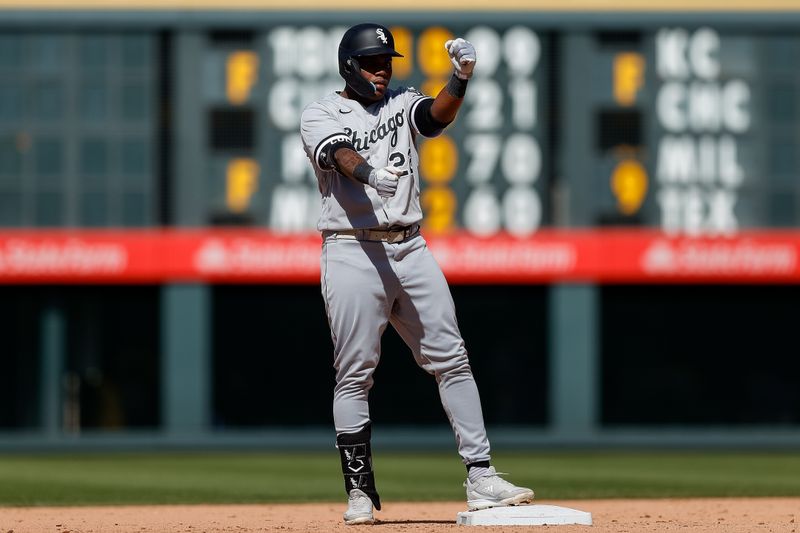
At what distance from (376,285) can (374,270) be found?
66mm

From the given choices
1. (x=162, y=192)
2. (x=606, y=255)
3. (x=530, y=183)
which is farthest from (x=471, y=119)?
(x=162, y=192)

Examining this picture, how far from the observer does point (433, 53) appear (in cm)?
2312

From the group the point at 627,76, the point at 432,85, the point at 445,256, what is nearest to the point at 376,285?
the point at 432,85

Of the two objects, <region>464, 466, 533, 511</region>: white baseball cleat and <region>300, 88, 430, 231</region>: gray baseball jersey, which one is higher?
<region>300, 88, 430, 231</region>: gray baseball jersey

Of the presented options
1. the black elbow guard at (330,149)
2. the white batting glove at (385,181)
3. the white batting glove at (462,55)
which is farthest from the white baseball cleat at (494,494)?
the white batting glove at (462,55)

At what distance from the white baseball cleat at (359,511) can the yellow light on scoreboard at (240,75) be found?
52.1ft

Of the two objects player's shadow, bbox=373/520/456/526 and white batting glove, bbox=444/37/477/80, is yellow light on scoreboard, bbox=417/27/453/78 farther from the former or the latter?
white batting glove, bbox=444/37/477/80

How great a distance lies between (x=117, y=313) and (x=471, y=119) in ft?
18.1

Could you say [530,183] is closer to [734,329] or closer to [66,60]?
[734,329]

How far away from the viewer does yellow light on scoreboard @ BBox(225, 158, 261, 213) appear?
23.3 m

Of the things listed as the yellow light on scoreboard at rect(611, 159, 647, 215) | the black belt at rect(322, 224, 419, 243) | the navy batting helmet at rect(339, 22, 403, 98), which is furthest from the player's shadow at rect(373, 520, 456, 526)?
the yellow light on scoreboard at rect(611, 159, 647, 215)

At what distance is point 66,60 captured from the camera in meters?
23.6

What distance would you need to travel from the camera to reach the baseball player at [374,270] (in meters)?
7.76

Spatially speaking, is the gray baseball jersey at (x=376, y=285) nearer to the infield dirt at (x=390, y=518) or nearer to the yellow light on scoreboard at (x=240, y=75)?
the infield dirt at (x=390, y=518)
